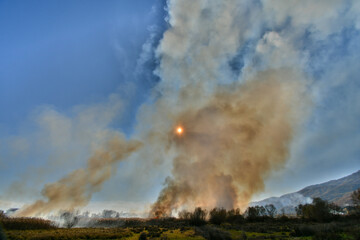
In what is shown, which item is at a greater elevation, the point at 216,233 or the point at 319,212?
the point at 319,212

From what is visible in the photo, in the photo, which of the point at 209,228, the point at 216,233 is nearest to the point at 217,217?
the point at 209,228

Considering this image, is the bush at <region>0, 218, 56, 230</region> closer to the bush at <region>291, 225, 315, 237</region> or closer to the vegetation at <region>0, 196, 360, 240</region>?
the vegetation at <region>0, 196, 360, 240</region>

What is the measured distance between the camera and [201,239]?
33.8 meters

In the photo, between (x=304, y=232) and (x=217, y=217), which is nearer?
(x=304, y=232)

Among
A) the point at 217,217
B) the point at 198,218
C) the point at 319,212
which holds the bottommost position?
the point at 319,212

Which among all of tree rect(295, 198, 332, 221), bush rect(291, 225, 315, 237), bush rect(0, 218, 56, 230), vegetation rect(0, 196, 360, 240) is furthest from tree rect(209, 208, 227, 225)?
bush rect(0, 218, 56, 230)

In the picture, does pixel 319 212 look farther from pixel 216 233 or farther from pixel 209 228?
pixel 216 233

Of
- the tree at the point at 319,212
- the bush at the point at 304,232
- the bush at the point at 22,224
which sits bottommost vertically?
the bush at the point at 304,232

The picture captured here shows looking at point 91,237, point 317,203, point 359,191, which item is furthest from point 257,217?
point 91,237

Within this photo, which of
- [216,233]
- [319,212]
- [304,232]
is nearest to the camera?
[216,233]

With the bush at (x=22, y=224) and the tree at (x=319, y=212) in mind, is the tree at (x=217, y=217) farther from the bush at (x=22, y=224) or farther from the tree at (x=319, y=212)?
the bush at (x=22, y=224)

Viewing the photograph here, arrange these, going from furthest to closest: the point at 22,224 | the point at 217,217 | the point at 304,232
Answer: the point at 217,217 < the point at 22,224 < the point at 304,232

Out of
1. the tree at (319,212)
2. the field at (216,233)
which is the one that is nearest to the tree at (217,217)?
the field at (216,233)

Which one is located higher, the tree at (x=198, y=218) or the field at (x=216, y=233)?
the tree at (x=198, y=218)
